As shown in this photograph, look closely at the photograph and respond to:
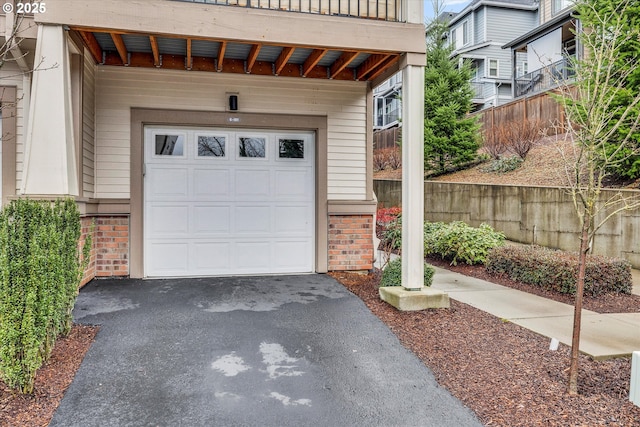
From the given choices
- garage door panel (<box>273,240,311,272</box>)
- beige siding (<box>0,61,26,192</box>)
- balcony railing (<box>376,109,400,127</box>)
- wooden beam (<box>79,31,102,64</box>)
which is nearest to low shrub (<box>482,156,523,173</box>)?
garage door panel (<box>273,240,311,272</box>)

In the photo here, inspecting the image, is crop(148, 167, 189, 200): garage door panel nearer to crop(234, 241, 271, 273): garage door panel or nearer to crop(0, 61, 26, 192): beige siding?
crop(234, 241, 271, 273): garage door panel

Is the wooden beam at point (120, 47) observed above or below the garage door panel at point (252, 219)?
above

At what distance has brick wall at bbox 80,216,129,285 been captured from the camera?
6.08 meters

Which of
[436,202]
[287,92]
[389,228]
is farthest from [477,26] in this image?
[287,92]

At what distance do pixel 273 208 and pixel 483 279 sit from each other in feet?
11.5

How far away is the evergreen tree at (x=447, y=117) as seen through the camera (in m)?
12.7

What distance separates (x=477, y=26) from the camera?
2242cm

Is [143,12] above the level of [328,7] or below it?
below

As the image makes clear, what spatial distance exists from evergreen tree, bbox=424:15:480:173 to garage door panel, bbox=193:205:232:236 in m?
7.91

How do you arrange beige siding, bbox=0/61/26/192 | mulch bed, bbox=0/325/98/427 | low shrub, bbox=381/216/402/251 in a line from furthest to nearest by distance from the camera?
1. low shrub, bbox=381/216/402/251
2. beige siding, bbox=0/61/26/192
3. mulch bed, bbox=0/325/98/427

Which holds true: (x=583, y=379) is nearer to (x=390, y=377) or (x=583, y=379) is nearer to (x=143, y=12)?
(x=390, y=377)

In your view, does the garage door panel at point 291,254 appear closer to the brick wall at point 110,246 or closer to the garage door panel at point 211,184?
the garage door panel at point 211,184

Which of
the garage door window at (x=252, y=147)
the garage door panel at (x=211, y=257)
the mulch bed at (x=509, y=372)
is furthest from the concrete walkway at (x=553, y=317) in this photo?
the garage door window at (x=252, y=147)

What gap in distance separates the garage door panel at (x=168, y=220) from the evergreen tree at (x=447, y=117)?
8.37m
